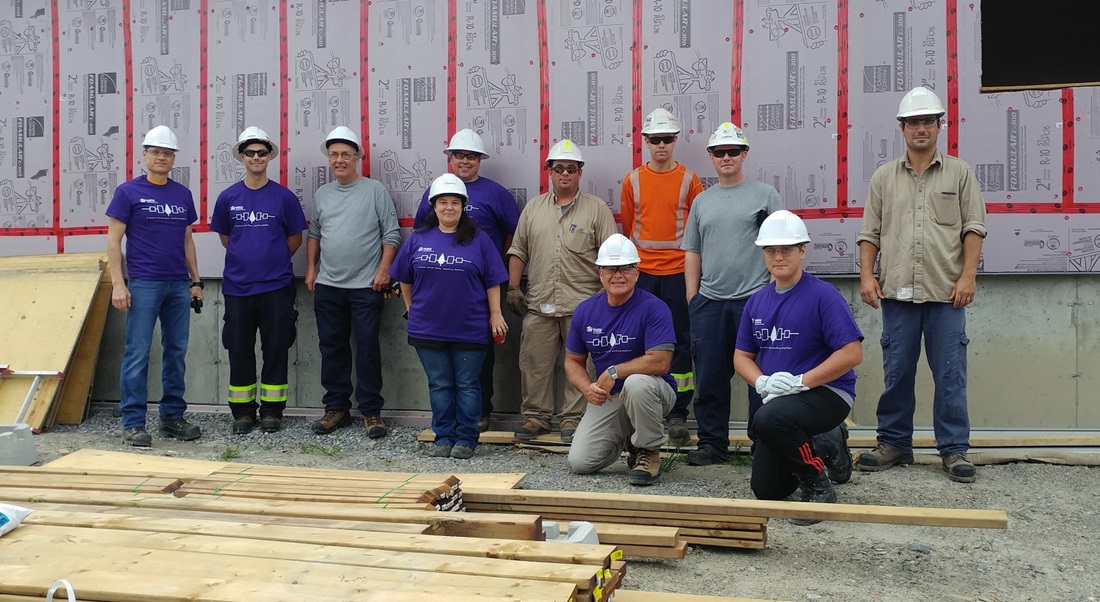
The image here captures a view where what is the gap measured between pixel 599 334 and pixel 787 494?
147 cm

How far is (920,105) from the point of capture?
6.09 metres

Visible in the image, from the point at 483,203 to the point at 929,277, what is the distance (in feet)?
10.3

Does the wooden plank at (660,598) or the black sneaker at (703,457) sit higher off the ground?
the wooden plank at (660,598)

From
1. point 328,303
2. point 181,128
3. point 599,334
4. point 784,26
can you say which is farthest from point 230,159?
point 784,26

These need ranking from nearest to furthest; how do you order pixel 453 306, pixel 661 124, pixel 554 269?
pixel 453 306 → pixel 661 124 → pixel 554 269

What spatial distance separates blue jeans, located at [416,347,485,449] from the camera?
6887 mm

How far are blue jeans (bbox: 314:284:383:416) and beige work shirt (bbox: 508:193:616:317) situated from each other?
129cm

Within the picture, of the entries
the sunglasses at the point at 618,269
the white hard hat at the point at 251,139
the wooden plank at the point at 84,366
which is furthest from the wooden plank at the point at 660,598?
the wooden plank at the point at 84,366

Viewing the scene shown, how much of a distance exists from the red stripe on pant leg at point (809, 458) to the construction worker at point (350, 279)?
3.52m

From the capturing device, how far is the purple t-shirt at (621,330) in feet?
19.9

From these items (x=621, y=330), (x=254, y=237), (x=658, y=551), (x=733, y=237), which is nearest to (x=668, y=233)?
(x=733, y=237)

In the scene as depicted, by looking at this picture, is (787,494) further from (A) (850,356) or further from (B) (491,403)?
(B) (491,403)

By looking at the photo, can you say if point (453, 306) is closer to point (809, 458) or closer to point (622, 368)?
point (622, 368)

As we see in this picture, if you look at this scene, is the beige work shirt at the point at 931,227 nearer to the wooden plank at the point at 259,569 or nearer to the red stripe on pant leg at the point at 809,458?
the red stripe on pant leg at the point at 809,458
